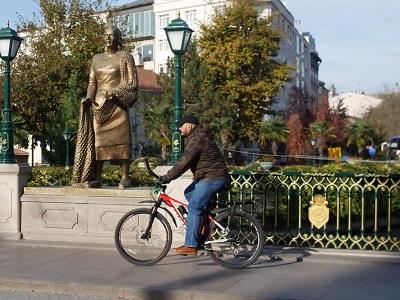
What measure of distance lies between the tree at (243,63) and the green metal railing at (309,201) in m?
34.8

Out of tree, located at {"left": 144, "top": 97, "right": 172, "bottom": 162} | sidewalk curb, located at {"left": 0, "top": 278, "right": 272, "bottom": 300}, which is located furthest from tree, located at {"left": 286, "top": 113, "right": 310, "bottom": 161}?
sidewalk curb, located at {"left": 0, "top": 278, "right": 272, "bottom": 300}

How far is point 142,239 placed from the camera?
8.21 meters

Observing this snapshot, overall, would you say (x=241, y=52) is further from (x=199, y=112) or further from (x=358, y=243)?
(x=358, y=243)

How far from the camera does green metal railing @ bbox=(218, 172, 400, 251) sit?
891 centimetres

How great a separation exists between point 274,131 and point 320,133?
22.4 ft

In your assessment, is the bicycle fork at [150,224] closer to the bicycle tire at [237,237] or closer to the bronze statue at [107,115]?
the bicycle tire at [237,237]

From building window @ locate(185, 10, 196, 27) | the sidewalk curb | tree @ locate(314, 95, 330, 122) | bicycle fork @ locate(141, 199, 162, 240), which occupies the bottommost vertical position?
the sidewalk curb

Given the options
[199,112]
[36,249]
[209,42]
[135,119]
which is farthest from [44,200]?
[135,119]

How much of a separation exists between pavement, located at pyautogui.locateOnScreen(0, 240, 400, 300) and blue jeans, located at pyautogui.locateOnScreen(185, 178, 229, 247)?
43 cm

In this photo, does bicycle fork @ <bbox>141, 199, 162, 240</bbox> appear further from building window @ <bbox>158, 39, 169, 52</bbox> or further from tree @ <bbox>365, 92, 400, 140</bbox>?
tree @ <bbox>365, 92, 400, 140</bbox>

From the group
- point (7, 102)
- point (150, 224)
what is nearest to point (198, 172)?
point (150, 224)

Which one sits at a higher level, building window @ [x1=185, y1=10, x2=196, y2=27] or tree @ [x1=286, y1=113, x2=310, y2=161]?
building window @ [x1=185, y1=10, x2=196, y2=27]

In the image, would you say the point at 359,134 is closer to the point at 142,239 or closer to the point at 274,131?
the point at 274,131

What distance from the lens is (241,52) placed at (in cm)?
4512
